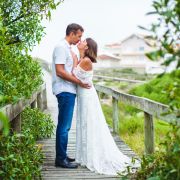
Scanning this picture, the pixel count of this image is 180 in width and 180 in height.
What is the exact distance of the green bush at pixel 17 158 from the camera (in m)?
3.89

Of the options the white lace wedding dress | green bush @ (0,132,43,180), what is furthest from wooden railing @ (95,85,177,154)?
green bush @ (0,132,43,180)

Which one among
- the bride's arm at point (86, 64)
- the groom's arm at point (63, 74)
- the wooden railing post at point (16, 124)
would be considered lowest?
the wooden railing post at point (16, 124)

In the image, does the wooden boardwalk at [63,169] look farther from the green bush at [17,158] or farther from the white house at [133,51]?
the white house at [133,51]

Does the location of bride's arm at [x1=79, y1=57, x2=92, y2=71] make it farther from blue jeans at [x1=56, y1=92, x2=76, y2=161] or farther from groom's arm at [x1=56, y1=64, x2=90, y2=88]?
blue jeans at [x1=56, y1=92, x2=76, y2=161]

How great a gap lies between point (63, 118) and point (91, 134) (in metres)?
0.39

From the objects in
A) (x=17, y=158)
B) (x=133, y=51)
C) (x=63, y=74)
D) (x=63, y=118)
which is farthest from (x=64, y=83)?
(x=133, y=51)

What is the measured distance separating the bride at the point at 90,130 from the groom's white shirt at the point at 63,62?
0.38 feet

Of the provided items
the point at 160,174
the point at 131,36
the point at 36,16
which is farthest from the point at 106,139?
the point at 131,36

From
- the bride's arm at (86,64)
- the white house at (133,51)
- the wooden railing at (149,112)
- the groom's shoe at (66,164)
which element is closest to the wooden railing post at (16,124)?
the groom's shoe at (66,164)

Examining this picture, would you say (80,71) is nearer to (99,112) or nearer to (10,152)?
(99,112)

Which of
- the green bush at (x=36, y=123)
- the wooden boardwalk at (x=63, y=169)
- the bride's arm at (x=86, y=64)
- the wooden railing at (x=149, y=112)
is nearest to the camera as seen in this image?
the wooden railing at (x=149, y=112)

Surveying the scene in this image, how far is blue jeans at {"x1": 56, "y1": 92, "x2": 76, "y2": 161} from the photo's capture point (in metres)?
5.60

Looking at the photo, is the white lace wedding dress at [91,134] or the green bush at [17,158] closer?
the green bush at [17,158]

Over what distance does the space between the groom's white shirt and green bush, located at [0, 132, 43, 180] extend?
3.17 feet
